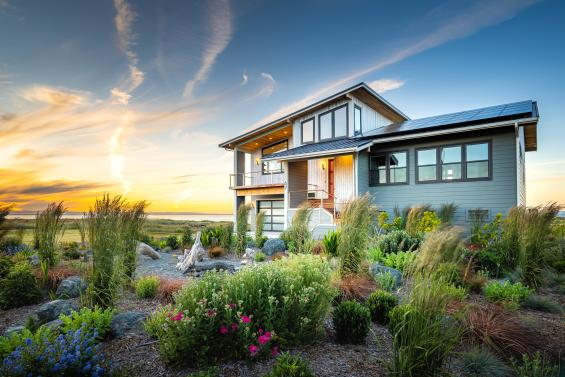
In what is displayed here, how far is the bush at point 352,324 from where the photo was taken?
325 cm

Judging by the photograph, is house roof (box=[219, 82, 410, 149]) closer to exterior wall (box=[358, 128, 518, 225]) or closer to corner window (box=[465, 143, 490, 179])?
exterior wall (box=[358, 128, 518, 225])

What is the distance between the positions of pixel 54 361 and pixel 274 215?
17.1 meters

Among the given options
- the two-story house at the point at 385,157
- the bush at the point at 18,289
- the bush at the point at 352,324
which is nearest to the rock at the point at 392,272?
the bush at the point at 352,324

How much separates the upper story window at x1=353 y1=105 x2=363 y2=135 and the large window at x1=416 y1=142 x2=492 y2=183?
3.52 m

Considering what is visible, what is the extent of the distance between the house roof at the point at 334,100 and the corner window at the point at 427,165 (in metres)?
4.53

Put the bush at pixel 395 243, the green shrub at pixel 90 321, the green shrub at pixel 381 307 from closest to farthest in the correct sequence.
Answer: the green shrub at pixel 90 321 → the green shrub at pixel 381 307 → the bush at pixel 395 243

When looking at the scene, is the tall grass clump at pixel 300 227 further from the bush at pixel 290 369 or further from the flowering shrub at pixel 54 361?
the flowering shrub at pixel 54 361

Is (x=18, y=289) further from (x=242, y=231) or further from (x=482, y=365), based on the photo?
(x=242, y=231)

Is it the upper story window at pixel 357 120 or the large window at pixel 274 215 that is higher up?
the upper story window at pixel 357 120

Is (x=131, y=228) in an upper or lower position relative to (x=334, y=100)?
lower

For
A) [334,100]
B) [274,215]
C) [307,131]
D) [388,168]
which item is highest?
[334,100]

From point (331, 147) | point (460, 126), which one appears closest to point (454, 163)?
point (460, 126)

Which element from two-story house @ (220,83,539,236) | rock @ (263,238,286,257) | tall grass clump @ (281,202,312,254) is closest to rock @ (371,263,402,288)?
tall grass clump @ (281,202,312,254)

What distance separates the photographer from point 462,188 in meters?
12.4
